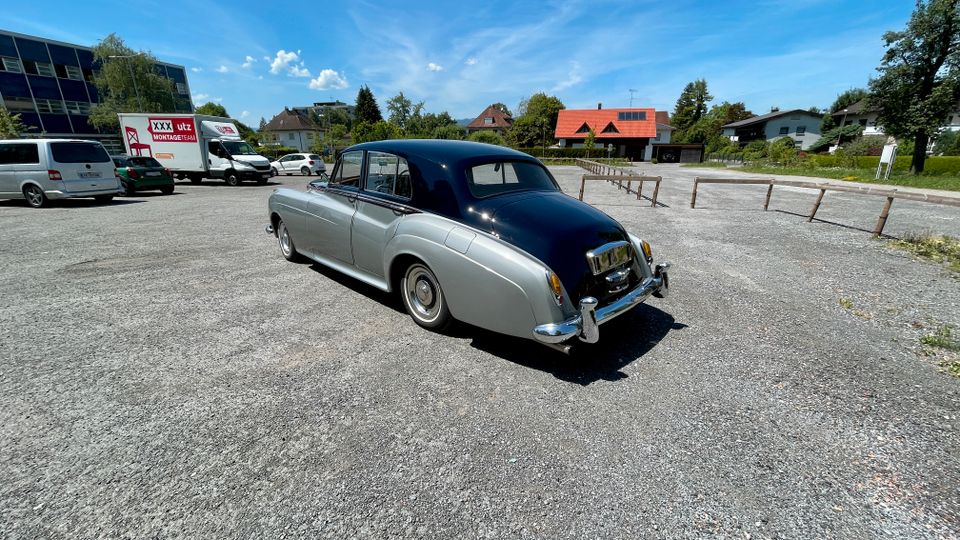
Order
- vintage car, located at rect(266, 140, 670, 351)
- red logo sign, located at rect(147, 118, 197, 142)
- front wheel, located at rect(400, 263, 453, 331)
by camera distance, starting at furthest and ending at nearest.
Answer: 1. red logo sign, located at rect(147, 118, 197, 142)
2. front wheel, located at rect(400, 263, 453, 331)
3. vintage car, located at rect(266, 140, 670, 351)

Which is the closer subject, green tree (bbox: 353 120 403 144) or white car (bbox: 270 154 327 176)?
white car (bbox: 270 154 327 176)

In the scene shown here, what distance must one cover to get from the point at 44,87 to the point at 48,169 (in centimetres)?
4516

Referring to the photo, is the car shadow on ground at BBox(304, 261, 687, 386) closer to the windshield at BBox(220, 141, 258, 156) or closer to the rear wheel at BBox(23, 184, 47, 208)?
the rear wheel at BBox(23, 184, 47, 208)

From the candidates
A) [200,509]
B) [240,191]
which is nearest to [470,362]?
[200,509]

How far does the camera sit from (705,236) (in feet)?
26.0

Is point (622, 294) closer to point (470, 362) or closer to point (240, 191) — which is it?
point (470, 362)

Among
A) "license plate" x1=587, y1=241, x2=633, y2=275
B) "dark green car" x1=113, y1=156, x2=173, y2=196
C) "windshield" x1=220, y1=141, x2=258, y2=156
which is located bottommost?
"license plate" x1=587, y1=241, x2=633, y2=275

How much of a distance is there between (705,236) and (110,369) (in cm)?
915

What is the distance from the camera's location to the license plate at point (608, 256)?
3.05 meters

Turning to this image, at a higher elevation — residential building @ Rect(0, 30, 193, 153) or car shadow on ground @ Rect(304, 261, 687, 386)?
residential building @ Rect(0, 30, 193, 153)

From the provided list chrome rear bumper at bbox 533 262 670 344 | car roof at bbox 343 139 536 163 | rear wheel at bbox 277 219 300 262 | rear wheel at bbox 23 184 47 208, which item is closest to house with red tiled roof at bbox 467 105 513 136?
rear wheel at bbox 23 184 47 208

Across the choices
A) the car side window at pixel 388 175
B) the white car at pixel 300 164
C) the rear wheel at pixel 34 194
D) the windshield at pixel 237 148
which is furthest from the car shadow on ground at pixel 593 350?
the white car at pixel 300 164

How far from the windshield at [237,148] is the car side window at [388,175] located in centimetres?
1694

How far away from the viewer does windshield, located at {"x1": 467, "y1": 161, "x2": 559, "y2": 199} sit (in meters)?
3.54
